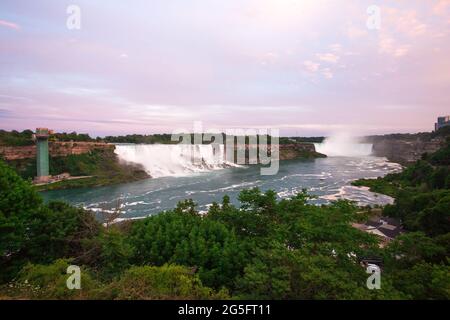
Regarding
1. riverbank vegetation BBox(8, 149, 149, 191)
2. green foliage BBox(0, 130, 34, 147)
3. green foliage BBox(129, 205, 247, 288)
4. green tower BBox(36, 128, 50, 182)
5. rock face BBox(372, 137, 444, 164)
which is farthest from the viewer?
rock face BBox(372, 137, 444, 164)

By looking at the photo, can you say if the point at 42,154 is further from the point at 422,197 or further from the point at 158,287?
the point at 422,197

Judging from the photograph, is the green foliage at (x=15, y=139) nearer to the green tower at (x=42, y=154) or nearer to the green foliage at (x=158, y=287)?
the green tower at (x=42, y=154)

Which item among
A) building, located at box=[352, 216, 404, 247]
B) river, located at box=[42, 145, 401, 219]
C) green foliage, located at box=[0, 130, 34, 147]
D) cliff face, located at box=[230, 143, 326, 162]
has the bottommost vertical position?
building, located at box=[352, 216, 404, 247]

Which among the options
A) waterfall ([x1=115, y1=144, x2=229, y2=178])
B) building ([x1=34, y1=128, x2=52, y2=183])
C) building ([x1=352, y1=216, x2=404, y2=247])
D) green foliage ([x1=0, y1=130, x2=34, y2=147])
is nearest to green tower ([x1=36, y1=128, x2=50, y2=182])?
building ([x1=34, y1=128, x2=52, y2=183])

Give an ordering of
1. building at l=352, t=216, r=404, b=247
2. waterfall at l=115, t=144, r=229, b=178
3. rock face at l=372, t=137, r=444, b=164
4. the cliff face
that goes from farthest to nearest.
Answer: the cliff face → rock face at l=372, t=137, r=444, b=164 → waterfall at l=115, t=144, r=229, b=178 → building at l=352, t=216, r=404, b=247

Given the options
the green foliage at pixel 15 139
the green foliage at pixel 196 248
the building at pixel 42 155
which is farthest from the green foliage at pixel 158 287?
the green foliage at pixel 15 139

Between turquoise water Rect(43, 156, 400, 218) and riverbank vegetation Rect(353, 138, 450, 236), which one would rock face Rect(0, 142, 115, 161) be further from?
riverbank vegetation Rect(353, 138, 450, 236)

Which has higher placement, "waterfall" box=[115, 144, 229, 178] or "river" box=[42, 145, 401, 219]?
"waterfall" box=[115, 144, 229, 178]
